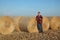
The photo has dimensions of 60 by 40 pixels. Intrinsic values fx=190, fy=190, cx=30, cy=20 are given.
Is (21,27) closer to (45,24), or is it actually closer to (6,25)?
(6,25)

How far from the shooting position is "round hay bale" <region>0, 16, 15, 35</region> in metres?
11.6

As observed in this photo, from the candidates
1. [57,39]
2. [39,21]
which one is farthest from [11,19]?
[57,39]

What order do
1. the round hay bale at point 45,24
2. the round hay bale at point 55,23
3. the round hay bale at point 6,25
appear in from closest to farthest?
the round hay bale at point 6,25
the round hay bale at point 45,24
the round hay bale at point 55,23

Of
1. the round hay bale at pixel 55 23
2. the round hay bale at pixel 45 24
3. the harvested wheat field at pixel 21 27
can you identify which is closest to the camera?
the harvested wheat field at pixel 21 27

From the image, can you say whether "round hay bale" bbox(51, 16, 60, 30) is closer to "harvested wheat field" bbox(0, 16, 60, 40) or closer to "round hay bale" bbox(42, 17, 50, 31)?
"round hay bale" bbox(42, 17, 50, 31)

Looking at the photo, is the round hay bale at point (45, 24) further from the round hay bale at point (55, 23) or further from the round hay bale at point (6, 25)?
the round hay bale at point (6, 25)

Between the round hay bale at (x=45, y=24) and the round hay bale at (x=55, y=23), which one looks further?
the round hay bale at (x=55, y=23)

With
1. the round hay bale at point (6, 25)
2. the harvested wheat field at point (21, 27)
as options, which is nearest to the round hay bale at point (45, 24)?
the harvested wheat field at point (21, 27)

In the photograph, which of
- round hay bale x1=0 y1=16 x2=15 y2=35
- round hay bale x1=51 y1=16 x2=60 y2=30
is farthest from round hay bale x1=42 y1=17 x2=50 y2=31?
round hay bale x1=0 y1=16 x2=15 y2=35

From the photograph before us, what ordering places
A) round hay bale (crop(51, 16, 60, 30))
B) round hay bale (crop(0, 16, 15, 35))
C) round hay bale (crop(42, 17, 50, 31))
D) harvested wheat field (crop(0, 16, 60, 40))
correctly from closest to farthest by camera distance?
harvested wheat field (crop(0, 16, 60, 40))
round hay bale (crop(0, 16, 15, 35))
round hay bale (crop(42, 17, 50, 31))
round hay bale (crop(51, 16, 60, 30))

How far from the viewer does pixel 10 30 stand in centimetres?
1204

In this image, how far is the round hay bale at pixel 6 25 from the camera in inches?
458

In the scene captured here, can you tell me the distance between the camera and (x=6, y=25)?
11938 mm

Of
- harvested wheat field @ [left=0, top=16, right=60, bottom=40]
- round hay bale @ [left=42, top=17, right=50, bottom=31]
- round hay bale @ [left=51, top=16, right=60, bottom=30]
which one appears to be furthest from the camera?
round hay bale @ [left=51, top=16, right=60, bottom=30]
